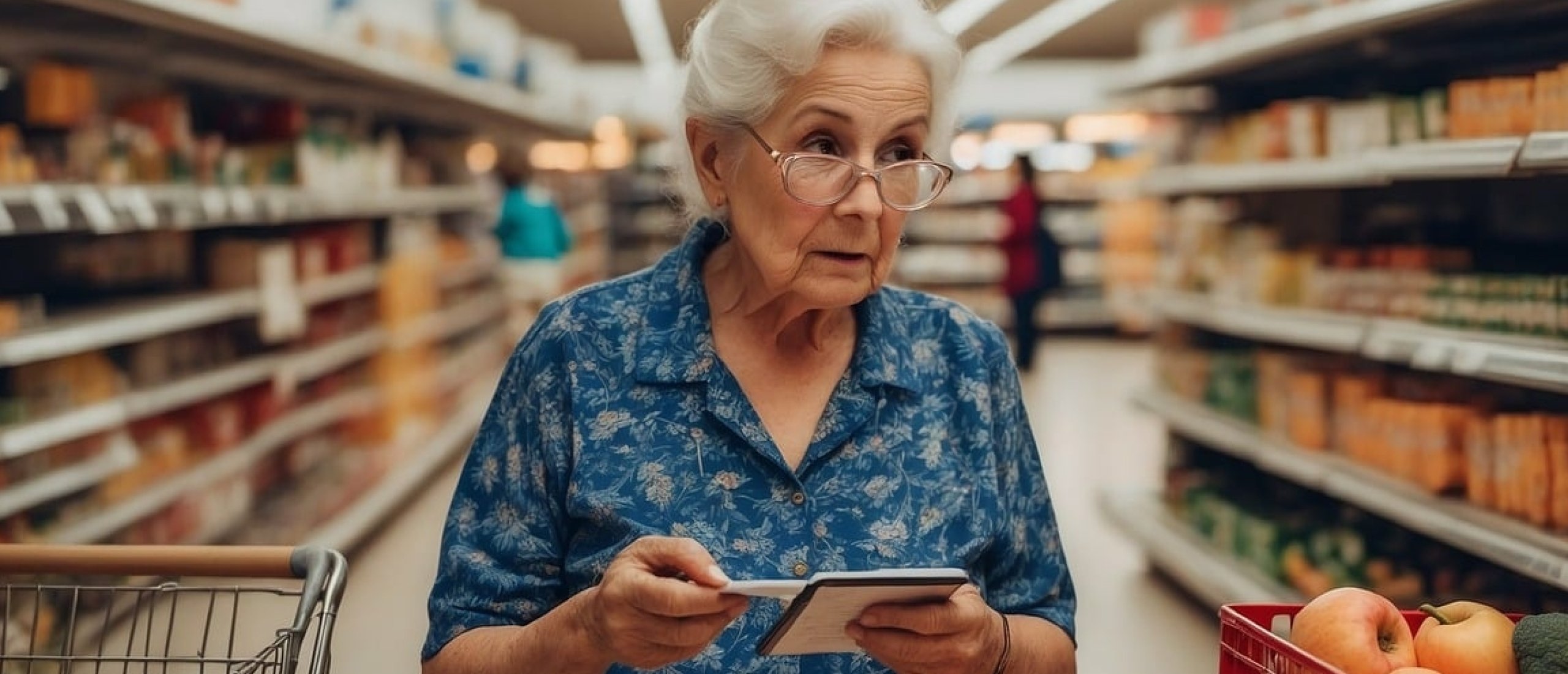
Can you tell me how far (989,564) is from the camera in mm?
1914

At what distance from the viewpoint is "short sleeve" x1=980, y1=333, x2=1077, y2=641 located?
1.90m

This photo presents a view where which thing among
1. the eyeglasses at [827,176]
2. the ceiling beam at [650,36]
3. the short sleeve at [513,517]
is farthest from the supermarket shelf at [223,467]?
the ceiling beam at [650,36]

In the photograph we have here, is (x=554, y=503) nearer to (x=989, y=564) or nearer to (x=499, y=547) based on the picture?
(x=499, y=547)

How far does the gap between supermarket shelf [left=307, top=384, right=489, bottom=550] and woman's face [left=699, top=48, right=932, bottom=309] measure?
3.21 m

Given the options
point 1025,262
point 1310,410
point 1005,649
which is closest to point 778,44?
point 1005,649

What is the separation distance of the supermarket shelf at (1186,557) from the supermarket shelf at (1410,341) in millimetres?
772

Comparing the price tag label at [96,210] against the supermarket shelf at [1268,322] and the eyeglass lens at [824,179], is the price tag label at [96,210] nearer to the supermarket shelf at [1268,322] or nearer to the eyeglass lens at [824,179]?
the eyeglass lens at [824,179]

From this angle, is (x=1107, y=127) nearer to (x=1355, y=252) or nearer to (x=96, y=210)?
(x=1355, y=252)

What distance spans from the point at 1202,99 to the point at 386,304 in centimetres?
404

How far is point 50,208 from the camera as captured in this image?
3.48 metres

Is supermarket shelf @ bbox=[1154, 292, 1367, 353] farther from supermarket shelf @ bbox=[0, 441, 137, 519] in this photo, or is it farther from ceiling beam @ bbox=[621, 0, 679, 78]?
ceiling beam @ bbox=[621, 0, 679, 78]

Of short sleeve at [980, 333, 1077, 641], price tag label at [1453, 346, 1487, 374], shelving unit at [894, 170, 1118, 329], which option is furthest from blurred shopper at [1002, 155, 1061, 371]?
short sleeve at [980, 333, 1077, 641]

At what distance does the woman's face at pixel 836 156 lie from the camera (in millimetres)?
1772

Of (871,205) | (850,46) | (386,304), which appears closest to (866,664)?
(871,205)
